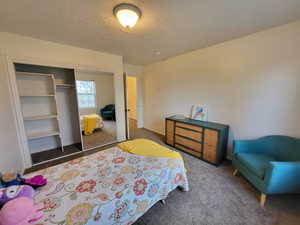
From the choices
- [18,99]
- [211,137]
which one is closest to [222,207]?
[211,137]

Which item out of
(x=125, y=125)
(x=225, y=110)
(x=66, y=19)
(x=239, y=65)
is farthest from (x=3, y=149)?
(x=239, y=65)

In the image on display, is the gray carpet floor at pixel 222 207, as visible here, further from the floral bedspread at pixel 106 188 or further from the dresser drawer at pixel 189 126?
the dresser drawer at pixel 189 126

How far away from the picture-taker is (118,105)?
343 centimetres

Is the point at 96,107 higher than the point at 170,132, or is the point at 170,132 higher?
the point at 96,107

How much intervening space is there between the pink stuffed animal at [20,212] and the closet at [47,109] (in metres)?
2.11

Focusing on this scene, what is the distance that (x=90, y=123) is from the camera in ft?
11.0

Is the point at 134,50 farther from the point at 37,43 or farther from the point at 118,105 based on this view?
the point at 37,43

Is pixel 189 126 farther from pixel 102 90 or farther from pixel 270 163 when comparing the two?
pixel 102 90

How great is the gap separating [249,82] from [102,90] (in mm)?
3321

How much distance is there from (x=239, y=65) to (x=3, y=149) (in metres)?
4.14

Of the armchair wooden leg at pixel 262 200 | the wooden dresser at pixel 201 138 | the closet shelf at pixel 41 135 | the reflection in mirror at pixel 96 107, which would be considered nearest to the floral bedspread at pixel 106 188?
the armchair wooden leg at pixel 262 200

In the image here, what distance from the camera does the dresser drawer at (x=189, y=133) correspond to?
2556 millimetres

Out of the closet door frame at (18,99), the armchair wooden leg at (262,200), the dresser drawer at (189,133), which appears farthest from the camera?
the dresser drawer at (189,133)

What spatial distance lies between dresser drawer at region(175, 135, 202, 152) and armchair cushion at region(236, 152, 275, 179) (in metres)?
0.73
